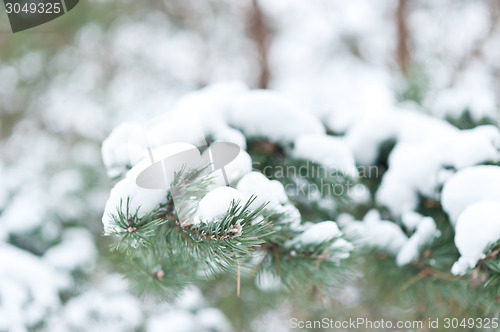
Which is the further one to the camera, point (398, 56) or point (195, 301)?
point (398, 56)

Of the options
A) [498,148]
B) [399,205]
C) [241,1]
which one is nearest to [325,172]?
[399,205]

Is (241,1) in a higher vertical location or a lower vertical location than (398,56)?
higher

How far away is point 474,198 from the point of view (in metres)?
0.49

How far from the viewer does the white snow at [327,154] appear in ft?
1.90

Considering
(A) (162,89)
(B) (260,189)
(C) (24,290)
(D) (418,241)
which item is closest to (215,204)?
(B) (260,189)

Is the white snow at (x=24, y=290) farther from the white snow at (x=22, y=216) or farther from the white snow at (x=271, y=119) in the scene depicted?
the white snow at (x=271, y=119)

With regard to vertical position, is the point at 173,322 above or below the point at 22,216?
below

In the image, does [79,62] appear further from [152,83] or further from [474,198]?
[474,198]

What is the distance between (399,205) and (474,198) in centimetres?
15

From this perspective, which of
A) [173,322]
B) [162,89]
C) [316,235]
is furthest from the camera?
[162,89]
